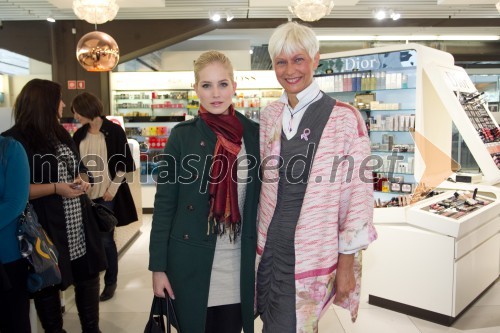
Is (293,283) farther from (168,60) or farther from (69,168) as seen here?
(168,60)

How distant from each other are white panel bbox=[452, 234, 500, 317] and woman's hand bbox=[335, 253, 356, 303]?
76.6 inches

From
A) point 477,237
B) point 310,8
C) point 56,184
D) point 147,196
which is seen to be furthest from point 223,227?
point 147,196

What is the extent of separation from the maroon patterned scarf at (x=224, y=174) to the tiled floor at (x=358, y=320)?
6.11 feet

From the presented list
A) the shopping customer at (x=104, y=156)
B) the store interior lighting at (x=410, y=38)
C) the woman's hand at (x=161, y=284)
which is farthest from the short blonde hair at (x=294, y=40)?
the store interior lighting at (x=410, y=38)

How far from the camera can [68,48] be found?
7789 mm

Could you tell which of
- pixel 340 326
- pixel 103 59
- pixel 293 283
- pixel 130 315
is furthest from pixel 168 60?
pixel 293 283

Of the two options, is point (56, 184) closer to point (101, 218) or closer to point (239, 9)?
point (101, 218)

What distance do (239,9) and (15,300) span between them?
6356 millimetres

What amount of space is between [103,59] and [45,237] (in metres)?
3.64

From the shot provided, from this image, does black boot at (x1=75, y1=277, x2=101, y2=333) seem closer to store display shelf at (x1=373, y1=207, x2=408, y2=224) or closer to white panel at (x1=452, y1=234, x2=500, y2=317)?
store display shelf at (x1=373, y1=207, x2=408, y2=224)

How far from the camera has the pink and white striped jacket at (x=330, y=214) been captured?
1563 millimetres

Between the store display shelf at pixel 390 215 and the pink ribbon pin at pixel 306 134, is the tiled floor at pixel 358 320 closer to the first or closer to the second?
the store display shelf at pixel 390 215

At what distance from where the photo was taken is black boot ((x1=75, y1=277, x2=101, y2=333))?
259 centimetres

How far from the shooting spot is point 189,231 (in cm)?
167
